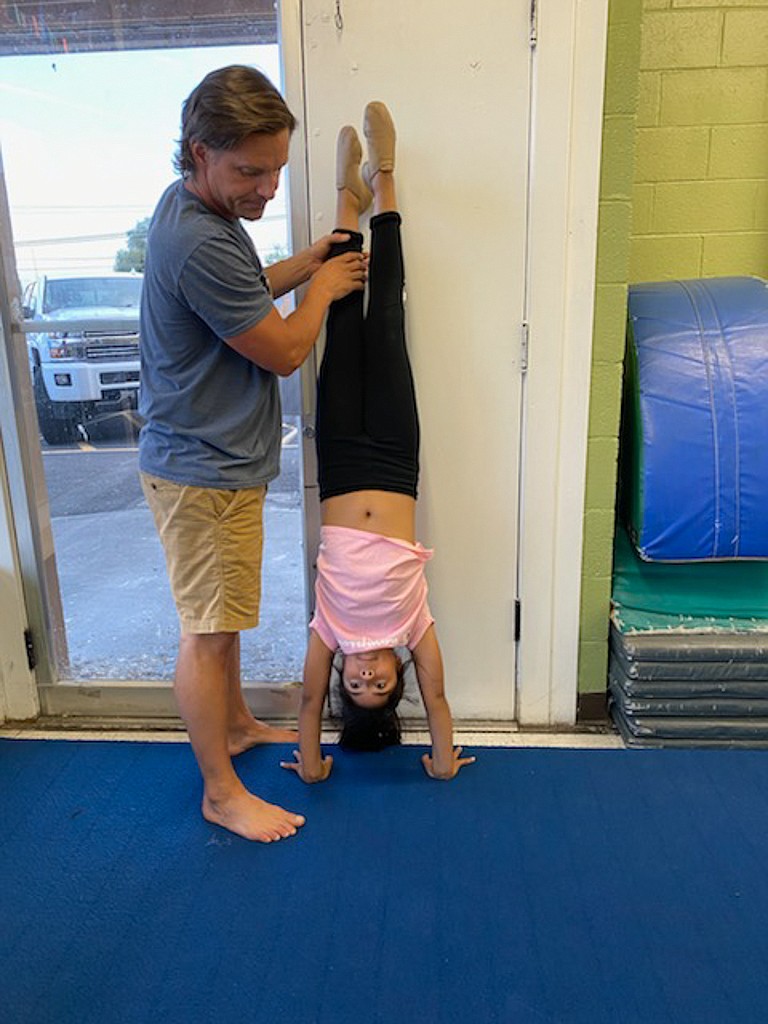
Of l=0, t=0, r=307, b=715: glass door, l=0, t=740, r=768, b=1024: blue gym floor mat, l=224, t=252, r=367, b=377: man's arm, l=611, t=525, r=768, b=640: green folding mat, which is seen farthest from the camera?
l=611, t=525, r=768, b=640: green folding mat

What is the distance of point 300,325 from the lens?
A: 1725 mm

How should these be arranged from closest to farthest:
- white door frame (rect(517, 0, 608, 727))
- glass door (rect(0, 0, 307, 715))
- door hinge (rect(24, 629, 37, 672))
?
white door frame (rect(517, 0, 608, 727)), glass door (rect(0, 0, 307, 715)), door hinge (rect(24, 629, 37, 672))

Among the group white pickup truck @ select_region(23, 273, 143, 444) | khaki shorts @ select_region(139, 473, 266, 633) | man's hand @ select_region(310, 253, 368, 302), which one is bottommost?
khaki shorts @ select_region(139, 473, 266, 633)

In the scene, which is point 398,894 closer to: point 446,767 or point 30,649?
point 446,767

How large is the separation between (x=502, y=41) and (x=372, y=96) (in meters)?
0.33

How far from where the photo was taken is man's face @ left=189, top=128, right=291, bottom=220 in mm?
1578

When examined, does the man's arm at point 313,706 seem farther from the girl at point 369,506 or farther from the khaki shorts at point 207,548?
the khaki shorts at point 207,548

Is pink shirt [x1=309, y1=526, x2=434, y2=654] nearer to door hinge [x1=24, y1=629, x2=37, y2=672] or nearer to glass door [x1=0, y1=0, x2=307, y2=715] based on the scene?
glass door [x1=0, y1=0, x2=307, y2=715]

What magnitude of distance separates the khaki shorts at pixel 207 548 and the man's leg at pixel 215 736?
62 millimetres

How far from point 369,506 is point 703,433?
2.75 feet

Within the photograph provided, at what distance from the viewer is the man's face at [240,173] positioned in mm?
1578

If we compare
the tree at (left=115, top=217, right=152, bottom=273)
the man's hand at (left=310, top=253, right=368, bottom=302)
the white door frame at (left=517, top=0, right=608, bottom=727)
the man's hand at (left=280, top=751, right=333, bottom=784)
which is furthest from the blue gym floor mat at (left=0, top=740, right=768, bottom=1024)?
the tree at (left=115, top=217, right=152, bottom=273)

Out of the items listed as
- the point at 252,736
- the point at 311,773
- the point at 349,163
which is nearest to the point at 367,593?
the point at 311,773

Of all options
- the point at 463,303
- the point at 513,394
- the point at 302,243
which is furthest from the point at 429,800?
the point at 302,243
